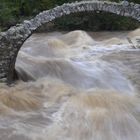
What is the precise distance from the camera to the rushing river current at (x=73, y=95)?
11.2 m

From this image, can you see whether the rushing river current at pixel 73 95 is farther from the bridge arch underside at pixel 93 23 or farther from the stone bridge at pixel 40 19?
the bridge arch underside at pixel 93 23

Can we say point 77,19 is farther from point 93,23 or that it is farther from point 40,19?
point 40,19

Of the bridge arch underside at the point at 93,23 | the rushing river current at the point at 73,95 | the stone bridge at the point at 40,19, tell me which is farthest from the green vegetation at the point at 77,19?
the stone bridge at the point at 40,19

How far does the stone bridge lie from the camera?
13.7 m

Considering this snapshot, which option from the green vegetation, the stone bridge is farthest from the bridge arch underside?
the stone bridge

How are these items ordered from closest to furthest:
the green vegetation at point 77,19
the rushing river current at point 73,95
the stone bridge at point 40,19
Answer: the rushing river current at point 73,95 → the stone bridge at point 40,19 → the green vegetation at point 77,19

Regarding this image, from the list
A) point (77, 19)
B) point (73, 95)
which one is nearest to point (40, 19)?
point (73, 95)

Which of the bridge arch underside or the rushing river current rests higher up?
the rushing river current

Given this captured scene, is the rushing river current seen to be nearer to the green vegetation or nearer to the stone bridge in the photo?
the stone bridge

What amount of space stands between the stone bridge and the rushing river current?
0.76 meters

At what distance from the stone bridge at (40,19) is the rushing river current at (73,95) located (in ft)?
2.50

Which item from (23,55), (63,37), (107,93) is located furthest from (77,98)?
(63,37)

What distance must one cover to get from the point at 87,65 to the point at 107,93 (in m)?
Result: 3.91

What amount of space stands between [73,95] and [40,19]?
2289mm
